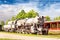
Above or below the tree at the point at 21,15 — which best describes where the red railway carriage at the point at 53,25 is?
below

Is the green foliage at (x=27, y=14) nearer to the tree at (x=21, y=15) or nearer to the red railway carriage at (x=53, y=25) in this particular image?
the tree at (x=21, y=15)

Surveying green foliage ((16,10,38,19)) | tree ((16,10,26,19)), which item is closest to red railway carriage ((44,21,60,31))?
green foliage ((16,10,38,19))

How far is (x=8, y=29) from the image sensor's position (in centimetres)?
2688

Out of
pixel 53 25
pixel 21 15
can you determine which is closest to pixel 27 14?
pixel 21 15

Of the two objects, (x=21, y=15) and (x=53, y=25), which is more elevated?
(x=21, y=15)

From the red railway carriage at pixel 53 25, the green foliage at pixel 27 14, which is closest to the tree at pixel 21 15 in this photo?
the green foliage at pixel 27 14

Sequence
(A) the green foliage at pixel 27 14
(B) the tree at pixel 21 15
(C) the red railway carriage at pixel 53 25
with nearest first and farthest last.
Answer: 1. (C) the red railway carriage at pixel 53 25
2. (B) the tree at pixel 21 15
3. (A) the green foliage at pixel 27 14

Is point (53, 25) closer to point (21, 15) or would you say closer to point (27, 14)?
point (27, 14)

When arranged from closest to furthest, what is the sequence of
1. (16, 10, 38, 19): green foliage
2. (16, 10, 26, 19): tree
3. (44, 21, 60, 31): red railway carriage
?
(44, 21, 60, 31): red railway carriage → (16, 10, 26, 19): tree → (16, 10, 38, 19): green foliage

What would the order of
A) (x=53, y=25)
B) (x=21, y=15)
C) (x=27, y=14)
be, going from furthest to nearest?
(x=21, y=15), (x=27, y=14), (x=53, y=25)

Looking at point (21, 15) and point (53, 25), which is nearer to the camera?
point (53, 25)

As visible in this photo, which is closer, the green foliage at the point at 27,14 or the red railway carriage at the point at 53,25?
the red railway carriage at the point at 53,25

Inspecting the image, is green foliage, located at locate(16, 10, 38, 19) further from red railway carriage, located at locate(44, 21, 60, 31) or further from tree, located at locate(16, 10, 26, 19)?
red railway carriage, located at locate(44, 21, 60, 31)

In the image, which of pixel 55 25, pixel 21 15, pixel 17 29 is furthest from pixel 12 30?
pixel 55 25
